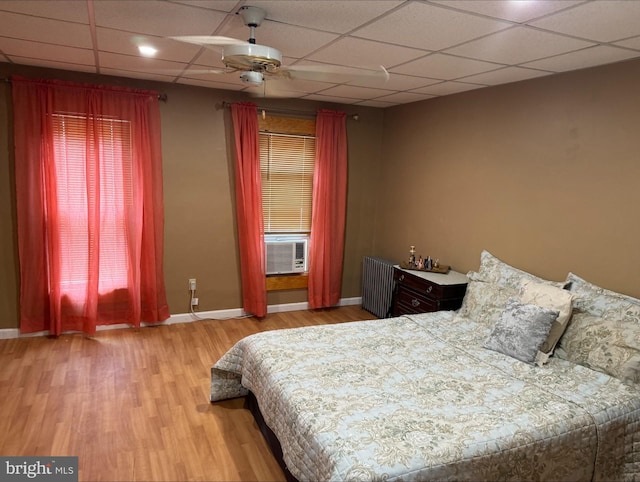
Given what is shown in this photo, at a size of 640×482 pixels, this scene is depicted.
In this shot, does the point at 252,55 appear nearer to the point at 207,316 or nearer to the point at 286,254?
the point at 286,254

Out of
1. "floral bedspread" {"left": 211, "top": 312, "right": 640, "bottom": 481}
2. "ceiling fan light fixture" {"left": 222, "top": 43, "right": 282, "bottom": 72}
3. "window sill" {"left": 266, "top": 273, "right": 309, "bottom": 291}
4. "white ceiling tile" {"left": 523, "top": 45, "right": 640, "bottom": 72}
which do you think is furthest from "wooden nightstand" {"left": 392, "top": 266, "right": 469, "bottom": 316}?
"ceiling fan light fixture" {"left": 222, "top": 43, "right": 282, "bottom": 72}

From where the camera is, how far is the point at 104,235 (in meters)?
4.15

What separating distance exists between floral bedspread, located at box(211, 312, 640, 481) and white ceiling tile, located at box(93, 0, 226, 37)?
6.32 ft

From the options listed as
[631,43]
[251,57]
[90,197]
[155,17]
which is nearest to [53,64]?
[90,197]

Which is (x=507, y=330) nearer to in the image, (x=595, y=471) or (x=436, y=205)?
(x=595, y=471)

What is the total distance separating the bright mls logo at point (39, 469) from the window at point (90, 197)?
78.8 inches

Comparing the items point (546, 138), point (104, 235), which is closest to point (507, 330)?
point (546, 138)

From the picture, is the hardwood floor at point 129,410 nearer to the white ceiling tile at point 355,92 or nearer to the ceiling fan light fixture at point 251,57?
the ceiling fan light fixture at point 251,57

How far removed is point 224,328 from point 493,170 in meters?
3.09

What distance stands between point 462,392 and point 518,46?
6.49 ft

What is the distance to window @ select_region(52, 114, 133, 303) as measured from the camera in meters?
3.94

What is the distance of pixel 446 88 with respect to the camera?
12.6 ft

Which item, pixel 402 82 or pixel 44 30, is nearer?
pixel 44 30

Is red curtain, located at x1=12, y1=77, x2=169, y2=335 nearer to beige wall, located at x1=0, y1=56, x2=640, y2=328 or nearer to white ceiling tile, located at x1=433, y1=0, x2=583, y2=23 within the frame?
beige wall, located at x1=0, y1=56, x2=640, y2=328
